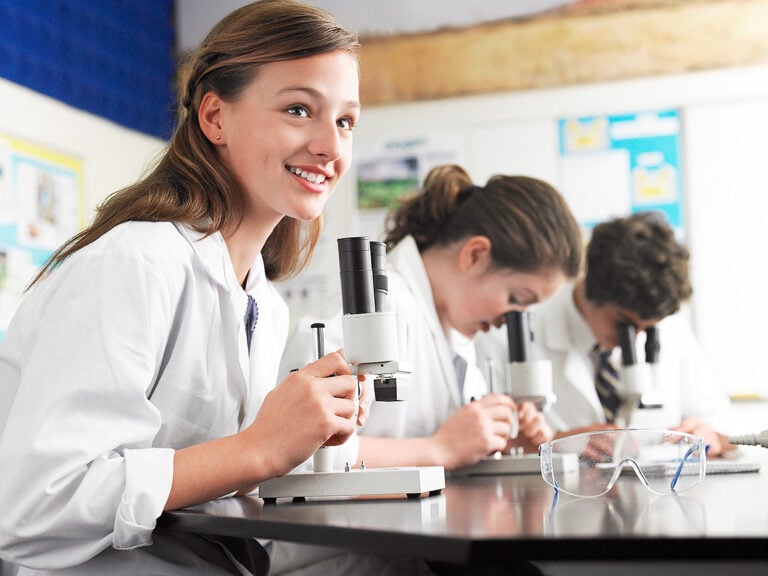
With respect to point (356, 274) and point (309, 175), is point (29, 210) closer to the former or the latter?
point (309, 175)

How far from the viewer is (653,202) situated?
3.85m

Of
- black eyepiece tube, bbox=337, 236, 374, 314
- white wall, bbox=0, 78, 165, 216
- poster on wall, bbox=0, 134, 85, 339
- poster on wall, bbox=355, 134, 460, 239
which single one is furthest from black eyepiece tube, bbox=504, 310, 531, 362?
poster on wall, bbox=355, 134, 460, 239

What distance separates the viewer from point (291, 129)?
58.1 inches

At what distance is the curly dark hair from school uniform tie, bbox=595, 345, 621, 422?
255mm

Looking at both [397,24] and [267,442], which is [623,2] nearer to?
[397,24]

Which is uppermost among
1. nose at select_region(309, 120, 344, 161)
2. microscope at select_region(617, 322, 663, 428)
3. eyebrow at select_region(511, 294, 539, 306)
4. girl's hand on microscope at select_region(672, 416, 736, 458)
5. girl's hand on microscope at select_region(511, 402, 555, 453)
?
nose at select_region(309, 120, 344, 161)

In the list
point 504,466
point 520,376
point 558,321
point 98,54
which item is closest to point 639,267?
point 558,321

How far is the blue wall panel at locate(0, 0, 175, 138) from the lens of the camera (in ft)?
10.9

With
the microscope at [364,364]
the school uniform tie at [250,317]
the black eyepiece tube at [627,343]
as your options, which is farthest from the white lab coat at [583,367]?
the microscope at [364,364]

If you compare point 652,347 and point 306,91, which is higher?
point 306,91

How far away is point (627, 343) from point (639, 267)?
1.30ft

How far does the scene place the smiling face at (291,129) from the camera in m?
1.48

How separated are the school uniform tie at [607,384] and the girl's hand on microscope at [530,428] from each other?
731 millimetres

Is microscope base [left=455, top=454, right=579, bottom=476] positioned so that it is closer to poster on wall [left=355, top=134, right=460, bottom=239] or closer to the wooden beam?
poster on wall [left=355, top=134, right=460, bottom=239]
